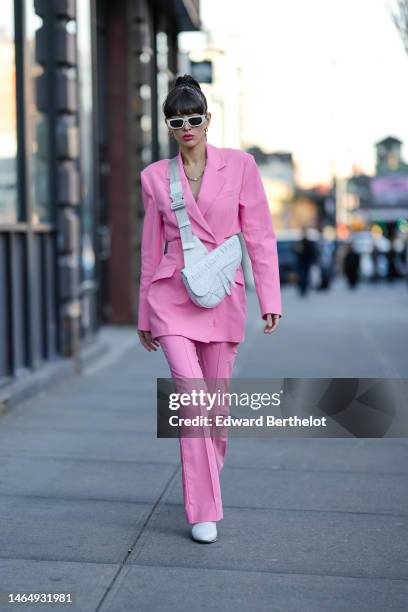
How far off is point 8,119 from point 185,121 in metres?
4.80

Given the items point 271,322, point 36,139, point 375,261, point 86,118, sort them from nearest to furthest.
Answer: point 271,322 < point 36,139 < point 86,118 < point 375,261

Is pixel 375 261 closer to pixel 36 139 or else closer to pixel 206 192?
pixel 36 139

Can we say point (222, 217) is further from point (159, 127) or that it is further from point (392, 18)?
point (159, 127)

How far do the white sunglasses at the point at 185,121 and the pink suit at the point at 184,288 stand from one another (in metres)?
0.17

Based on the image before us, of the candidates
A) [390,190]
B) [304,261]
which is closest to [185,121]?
[304,261]

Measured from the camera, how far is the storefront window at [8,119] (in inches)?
357

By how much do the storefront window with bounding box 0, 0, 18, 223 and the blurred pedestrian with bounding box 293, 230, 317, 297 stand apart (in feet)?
59.1

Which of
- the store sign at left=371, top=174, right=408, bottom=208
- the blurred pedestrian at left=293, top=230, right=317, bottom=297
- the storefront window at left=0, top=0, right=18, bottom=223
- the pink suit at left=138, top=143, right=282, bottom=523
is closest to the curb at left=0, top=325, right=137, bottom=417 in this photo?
the storefront window at left=0, top=0, right=18, bottom=223

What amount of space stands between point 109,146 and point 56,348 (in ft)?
18.3

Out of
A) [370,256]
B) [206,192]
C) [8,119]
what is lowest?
[370,256]

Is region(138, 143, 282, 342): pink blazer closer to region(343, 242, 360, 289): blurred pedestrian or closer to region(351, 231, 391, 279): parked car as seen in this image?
region(343, 242, 360, 289): blurred pedestrian

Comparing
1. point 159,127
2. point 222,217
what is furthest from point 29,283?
point 159,127

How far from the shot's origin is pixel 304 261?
90.7ft

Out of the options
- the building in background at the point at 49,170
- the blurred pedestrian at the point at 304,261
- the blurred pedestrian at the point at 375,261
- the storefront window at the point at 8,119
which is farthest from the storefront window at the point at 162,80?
the blurred pedestrian at the point at 375,261
